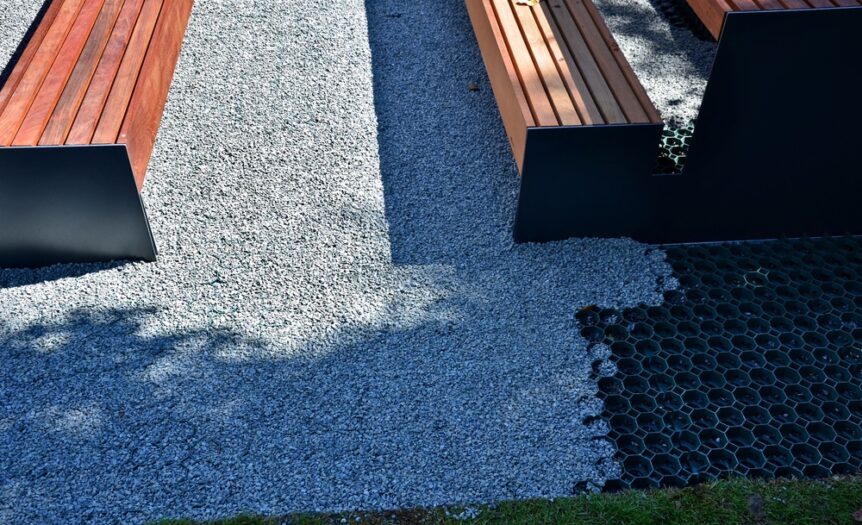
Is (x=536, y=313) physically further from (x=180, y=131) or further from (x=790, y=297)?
(x=180, y=131)

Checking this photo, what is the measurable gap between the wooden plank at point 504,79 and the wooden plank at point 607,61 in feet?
1.30

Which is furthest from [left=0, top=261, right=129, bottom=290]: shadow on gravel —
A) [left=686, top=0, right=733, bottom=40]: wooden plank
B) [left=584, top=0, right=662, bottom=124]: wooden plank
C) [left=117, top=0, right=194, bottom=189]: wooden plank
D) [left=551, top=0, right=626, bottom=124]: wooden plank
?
[left=686, top=0, right=733, bottom=40]: wooden plank

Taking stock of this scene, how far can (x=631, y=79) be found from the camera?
357 cm

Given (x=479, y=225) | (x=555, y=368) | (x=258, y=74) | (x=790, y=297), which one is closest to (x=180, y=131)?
(x=258, y=74)

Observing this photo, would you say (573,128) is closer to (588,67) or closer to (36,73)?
(588,67)

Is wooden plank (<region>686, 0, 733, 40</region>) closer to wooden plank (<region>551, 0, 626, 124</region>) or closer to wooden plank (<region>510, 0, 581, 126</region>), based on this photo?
wooden plank (<region>551, 0, 626, 124</region>)

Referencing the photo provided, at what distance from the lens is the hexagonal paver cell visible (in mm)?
2727

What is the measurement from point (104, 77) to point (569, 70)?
6.80 feet

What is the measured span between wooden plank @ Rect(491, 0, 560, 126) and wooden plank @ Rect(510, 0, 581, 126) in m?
0.02

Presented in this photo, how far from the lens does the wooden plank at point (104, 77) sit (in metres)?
3.18

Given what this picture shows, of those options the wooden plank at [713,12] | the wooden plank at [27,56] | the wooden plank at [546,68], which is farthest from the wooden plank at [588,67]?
the wooden plank at [27,56]

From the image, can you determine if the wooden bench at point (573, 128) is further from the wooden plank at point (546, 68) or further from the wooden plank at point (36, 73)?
the wooden plank at point (36, 73)

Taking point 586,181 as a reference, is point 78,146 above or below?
above

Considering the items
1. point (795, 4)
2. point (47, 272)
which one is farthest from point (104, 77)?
A: point (795, 4)
